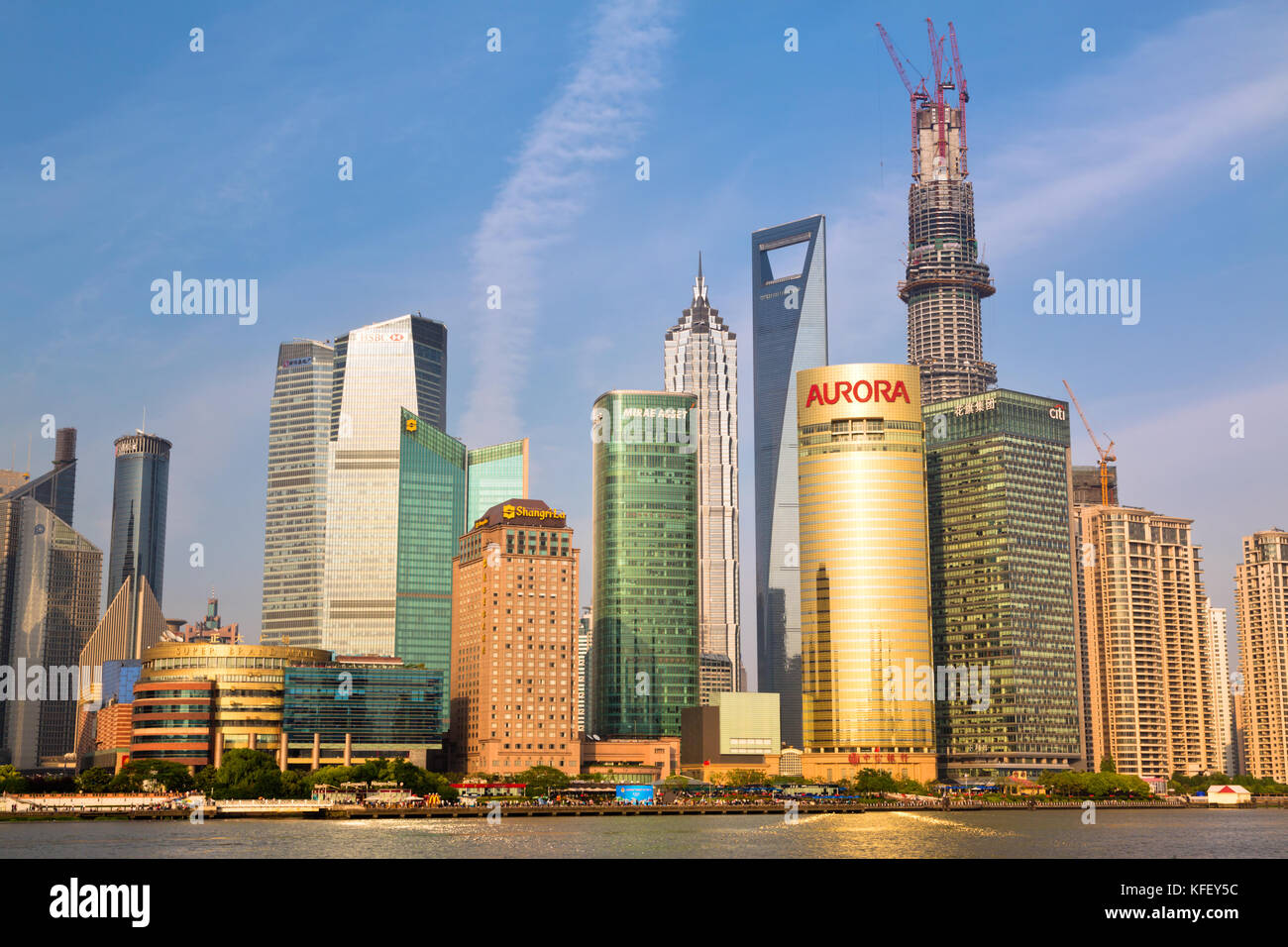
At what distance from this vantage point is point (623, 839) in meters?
150

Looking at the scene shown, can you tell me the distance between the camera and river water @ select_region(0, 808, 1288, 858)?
122312 mm

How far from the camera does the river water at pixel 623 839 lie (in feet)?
401
